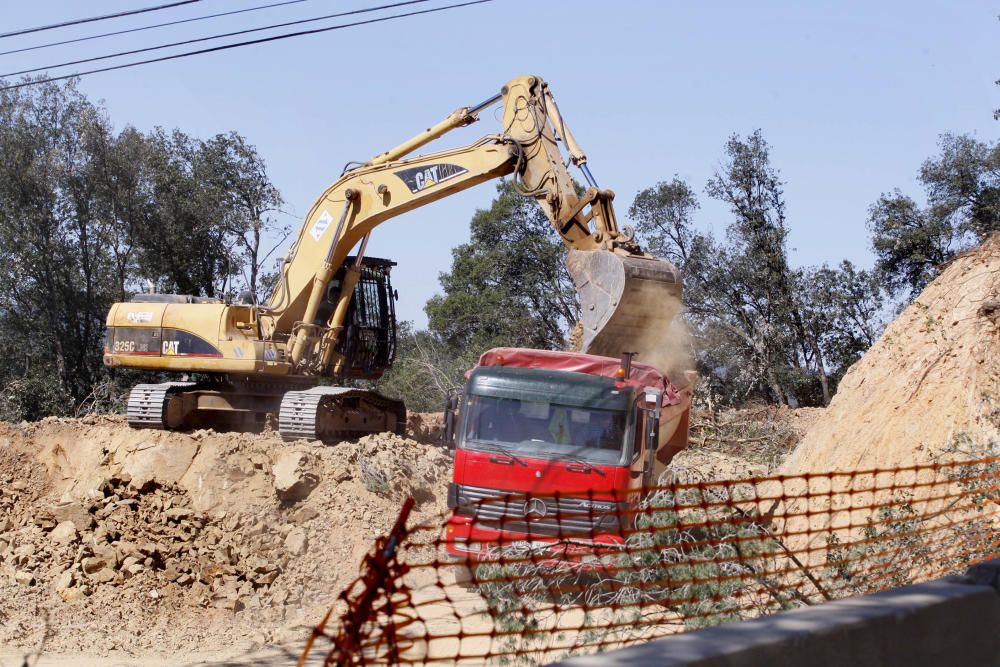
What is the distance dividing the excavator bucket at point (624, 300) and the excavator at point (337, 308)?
0.08 meters

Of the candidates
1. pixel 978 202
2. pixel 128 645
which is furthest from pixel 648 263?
pixel 978 202

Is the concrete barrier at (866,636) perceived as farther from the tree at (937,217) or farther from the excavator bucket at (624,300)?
the tree at (937,217)

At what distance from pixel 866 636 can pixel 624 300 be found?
28.5ft

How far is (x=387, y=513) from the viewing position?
45.8ft

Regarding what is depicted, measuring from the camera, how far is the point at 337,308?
1697cm

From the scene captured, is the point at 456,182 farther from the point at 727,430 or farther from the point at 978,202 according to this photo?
the point at 978,202

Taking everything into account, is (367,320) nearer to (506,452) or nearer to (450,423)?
(450,423)

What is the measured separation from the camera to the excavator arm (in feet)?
42.5

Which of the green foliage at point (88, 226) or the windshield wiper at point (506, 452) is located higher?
the green foliage at point (88, 226)

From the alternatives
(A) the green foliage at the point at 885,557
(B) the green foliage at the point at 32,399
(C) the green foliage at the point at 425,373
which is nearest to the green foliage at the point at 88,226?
(B) the green foliage at the point at 32,399

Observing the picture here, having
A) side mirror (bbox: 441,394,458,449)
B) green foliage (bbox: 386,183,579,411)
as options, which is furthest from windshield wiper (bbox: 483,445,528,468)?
green foliage (bbox: 386,183,579,411)

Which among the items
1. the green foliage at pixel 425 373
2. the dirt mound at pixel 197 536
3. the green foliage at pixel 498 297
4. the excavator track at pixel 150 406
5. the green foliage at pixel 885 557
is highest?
the green foliage at pixel 498 297

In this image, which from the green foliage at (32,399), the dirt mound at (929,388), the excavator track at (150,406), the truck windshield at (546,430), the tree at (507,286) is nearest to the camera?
the truck windshield at (546,430)

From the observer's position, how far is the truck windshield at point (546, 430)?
10195 mm
